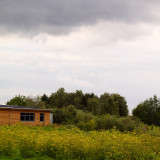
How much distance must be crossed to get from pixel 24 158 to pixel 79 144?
281 cm

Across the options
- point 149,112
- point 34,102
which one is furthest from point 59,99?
point 149,112

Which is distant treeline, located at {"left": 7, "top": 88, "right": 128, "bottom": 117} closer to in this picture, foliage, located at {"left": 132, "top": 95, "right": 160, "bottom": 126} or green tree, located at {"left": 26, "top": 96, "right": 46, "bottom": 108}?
green tree, located at {"left": 26, "top": 96, "right": 46, "bottom": 108}

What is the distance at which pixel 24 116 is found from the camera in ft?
125

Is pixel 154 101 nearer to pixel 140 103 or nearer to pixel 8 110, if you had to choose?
pixel 140 103

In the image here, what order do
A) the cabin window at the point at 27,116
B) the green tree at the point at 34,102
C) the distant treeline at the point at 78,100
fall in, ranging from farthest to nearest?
1. the distant treeline at the point at 78,100
2. the green tree at the point at 34,102
3. the cabin window at the point at 27,116

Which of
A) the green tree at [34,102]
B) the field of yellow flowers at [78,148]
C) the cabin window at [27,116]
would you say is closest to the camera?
the field of yellow flowers at [78,148]

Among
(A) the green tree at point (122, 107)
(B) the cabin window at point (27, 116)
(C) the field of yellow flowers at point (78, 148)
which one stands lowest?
(C) the field of yellow flowers at point (78, 148)

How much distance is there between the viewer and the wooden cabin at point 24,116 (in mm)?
35938

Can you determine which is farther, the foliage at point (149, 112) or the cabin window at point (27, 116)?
the foliage at point (149, 112)

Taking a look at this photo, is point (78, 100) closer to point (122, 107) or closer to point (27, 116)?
point (122, 107)

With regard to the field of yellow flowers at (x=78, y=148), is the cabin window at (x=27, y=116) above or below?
above

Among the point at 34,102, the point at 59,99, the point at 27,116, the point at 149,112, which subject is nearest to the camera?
the point at 27,116

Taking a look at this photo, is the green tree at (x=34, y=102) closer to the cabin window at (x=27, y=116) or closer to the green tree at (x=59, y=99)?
the green tree at (x=59, y=99)

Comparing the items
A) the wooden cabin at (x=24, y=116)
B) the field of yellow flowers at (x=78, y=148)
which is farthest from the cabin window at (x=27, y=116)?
the field of yellow flowers at (x=78, y=148)
